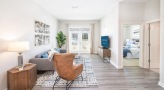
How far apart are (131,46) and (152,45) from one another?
11.9 feet

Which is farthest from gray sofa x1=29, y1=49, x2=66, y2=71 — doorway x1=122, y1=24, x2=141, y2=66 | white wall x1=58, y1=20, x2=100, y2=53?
white wall x1=58, y1=20, x2=100, y2=53

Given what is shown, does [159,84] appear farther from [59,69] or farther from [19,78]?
[19,78]

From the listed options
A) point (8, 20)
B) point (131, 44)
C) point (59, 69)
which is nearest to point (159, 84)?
point (59, 69)

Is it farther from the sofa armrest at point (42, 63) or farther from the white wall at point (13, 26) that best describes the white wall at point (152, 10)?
the white wall at point (13, 26)

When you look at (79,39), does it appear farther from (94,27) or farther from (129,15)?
(129,15)

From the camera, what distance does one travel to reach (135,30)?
9.97 metres

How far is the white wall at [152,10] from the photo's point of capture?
4670mm

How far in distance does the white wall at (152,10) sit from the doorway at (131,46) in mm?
563

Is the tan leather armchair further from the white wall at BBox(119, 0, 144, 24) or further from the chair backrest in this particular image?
the white wall at BBox(119, 0, 144, 24)

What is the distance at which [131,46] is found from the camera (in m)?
8.83

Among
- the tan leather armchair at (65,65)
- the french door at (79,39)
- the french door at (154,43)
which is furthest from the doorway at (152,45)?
the french door at (79,39)

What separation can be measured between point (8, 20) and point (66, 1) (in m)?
2.48

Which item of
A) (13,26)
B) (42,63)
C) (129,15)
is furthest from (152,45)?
(13,26)

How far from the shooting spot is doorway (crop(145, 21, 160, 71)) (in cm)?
518
